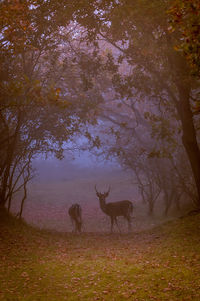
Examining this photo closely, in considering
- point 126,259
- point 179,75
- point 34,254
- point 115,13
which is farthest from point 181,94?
point 34,254

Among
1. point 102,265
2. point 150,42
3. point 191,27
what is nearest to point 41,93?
point 150,42

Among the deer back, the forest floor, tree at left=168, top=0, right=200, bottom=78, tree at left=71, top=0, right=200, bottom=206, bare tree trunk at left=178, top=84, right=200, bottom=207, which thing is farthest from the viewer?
the deer back

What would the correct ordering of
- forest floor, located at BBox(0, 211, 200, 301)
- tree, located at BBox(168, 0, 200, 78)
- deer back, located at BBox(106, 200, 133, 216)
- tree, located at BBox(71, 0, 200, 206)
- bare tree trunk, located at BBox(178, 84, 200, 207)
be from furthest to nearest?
deer back, located at BBox(106, 200, 133, 216) < bare tree trunk, located at BBox(178, 84, 200, 207) < tree, located at BBox(71, 0, 200, 206) < forest floor, located at BBox(0, 211, 200, 301) < tree, located at BBox(168, 0, 200, 78)

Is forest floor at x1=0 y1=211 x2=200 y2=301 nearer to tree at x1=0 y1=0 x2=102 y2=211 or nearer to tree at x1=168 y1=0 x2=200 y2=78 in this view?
tree at x1=0 y1=0 x2=102 y2=211

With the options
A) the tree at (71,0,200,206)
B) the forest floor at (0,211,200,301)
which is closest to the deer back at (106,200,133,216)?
the forest floor at (0,211,200,301)

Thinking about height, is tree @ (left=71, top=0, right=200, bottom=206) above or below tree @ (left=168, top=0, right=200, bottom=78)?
above

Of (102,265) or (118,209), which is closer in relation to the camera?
(102,265)

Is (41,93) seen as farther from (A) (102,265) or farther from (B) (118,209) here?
(A) (102,265)

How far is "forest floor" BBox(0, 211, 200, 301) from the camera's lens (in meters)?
7.44

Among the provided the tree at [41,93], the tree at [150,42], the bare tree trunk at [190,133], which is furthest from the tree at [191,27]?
the bare tree trunk at [190,133]

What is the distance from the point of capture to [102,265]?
981cm

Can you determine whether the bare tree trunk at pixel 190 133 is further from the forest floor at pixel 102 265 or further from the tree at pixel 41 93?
the tree at pixel 41 93

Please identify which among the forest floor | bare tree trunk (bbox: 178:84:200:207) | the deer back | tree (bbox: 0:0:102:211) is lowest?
the forest floor

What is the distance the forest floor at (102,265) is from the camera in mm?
7438
